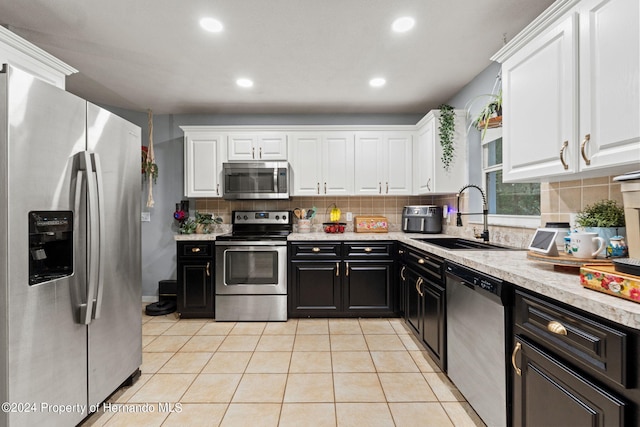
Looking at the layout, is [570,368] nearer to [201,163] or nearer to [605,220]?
[605,220]

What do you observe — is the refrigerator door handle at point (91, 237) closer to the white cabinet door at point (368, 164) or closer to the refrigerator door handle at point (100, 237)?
the refrigerator door handle at point (100, 237)

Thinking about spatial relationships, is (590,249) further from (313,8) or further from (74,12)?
(74,12)

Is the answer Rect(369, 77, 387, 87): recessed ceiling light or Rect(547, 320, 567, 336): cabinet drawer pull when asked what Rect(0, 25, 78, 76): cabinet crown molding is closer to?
Rect(369, 77, 387, 87): recessed ceiling light

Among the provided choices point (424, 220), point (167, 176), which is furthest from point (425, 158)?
point (167, 176)

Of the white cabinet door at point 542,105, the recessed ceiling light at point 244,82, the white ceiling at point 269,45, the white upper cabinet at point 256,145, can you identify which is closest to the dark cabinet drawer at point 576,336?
the white cabinet door at point 542,105

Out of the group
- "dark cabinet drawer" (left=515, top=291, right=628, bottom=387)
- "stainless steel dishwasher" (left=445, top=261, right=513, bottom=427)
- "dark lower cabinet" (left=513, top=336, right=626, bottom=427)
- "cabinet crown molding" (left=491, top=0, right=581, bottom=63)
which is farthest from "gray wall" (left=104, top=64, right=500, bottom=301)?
"dark lower cabinet" (left=513, top=336, right=626, bottom=427)

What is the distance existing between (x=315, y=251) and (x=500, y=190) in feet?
6.08

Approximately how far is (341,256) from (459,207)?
1.35 metres

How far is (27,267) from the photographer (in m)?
1.28

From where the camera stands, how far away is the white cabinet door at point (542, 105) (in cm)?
137

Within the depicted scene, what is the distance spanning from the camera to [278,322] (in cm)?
327

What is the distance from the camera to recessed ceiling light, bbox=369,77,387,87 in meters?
2.98

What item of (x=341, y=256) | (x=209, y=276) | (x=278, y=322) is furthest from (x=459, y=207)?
(x=209, y=276)

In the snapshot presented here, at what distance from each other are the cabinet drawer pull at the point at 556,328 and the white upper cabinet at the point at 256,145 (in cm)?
305
